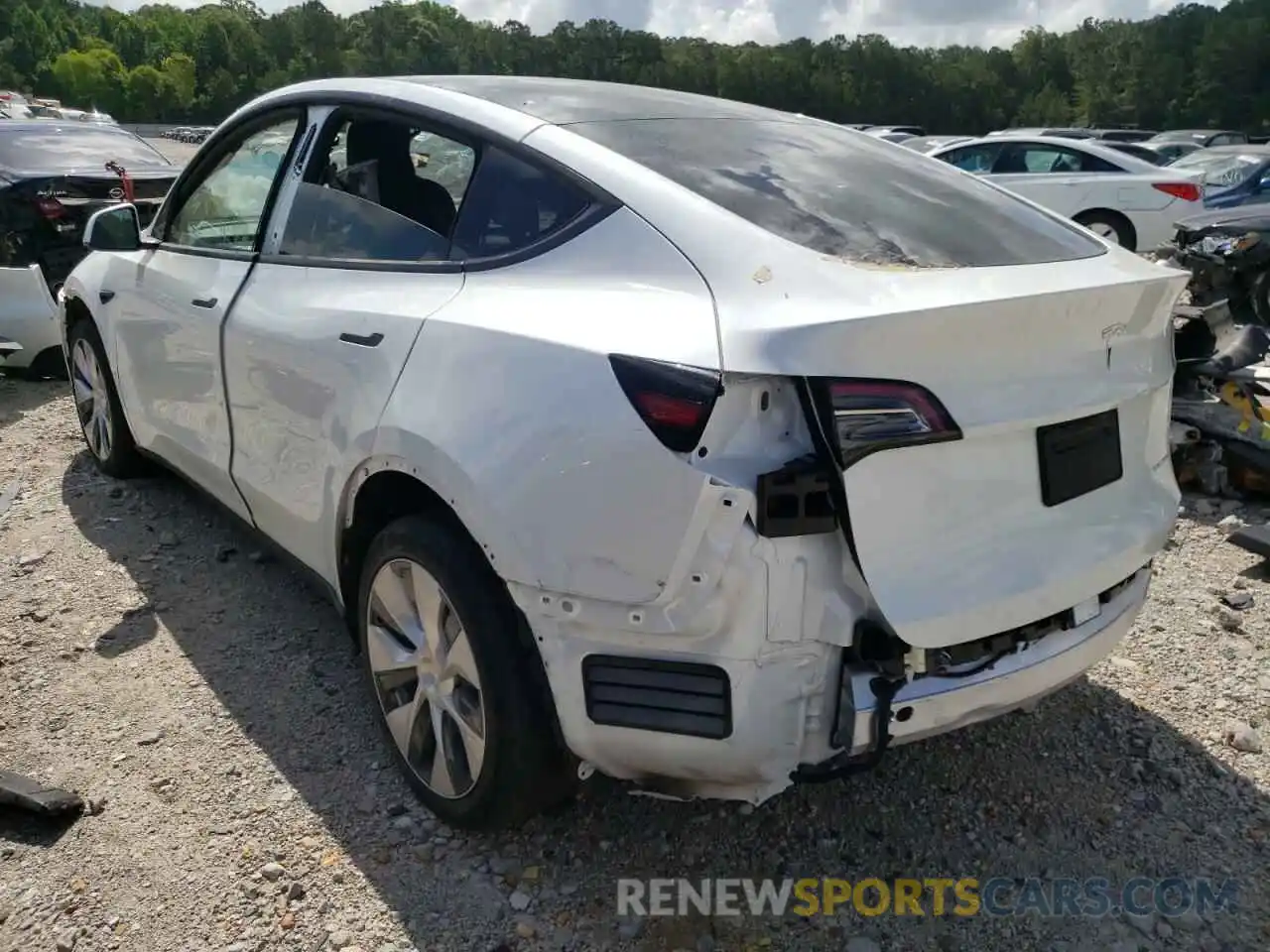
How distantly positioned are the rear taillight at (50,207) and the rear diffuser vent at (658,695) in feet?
22.7

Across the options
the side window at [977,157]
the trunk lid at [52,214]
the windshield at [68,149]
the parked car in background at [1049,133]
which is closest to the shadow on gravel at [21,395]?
the trunk lid at [52,214]

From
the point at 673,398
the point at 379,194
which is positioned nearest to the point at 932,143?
the point at 379,194

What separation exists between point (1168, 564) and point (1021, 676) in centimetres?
229

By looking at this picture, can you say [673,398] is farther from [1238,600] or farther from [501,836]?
[1238,600]

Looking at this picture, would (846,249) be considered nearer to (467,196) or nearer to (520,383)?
(520,383)

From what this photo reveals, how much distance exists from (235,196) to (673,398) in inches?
98.7

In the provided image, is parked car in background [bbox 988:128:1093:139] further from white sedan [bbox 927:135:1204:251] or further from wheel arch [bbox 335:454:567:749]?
wheel arch [bbox 335:454:567:749]

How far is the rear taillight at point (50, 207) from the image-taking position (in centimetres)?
727

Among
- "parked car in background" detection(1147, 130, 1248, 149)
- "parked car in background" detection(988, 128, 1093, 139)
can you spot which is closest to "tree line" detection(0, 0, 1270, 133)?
"parked car in background" detection(1147, 130, 1248, 149)

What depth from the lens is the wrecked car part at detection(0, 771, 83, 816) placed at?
2.65 metres

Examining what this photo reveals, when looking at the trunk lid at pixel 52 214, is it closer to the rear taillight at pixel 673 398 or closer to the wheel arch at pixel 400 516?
the wheel arch at pixel 400 516

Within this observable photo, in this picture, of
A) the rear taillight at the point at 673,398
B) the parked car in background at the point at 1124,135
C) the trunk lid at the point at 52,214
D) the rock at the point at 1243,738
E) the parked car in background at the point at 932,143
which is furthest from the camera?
the parked car in background at the point at 1124,135

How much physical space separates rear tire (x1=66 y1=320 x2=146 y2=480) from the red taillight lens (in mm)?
11458

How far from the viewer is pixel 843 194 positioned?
8.07 ft
